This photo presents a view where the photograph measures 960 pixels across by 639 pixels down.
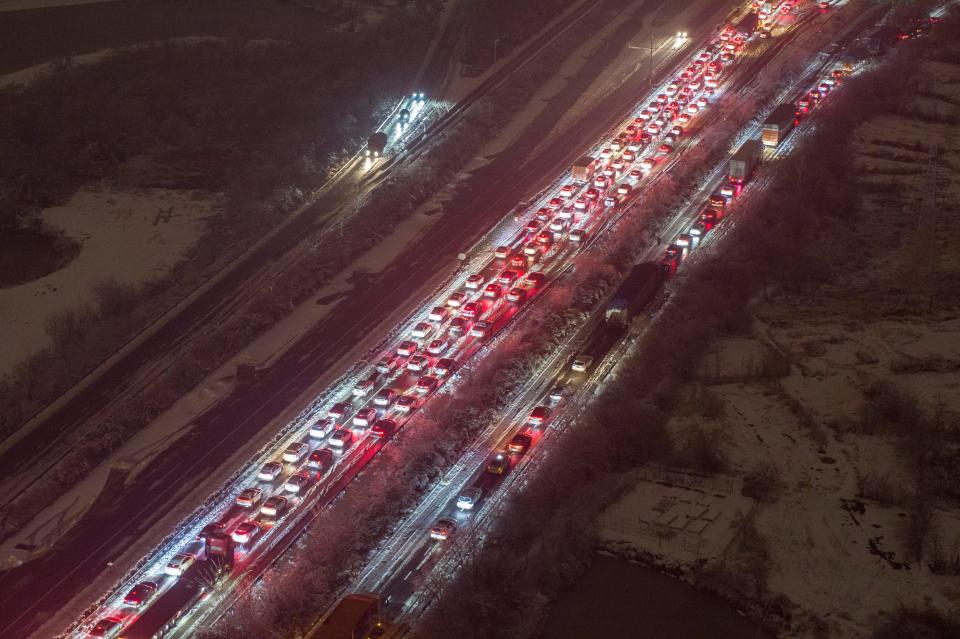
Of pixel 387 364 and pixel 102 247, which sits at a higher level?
pixel 102 247

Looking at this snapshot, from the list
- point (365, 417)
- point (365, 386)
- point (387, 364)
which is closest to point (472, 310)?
point (387, 364)

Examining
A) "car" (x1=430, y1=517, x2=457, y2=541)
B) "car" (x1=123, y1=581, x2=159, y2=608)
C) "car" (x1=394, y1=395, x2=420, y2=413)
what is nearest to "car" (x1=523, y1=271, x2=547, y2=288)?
"car" (x1=394, y1=395, x2=420, y2=413)

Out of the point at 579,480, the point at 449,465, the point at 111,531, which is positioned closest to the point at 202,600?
the point at 111,531

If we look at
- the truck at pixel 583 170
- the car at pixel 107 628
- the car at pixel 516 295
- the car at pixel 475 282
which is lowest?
the car at pixel 107 628

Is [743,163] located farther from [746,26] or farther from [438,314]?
[746,26]

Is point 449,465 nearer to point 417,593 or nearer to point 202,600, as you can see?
point 417,593

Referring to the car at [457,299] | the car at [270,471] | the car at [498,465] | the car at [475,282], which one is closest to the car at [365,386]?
the car at [270,471]

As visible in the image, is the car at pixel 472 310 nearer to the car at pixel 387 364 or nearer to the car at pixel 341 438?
the car at pixel 387 364
